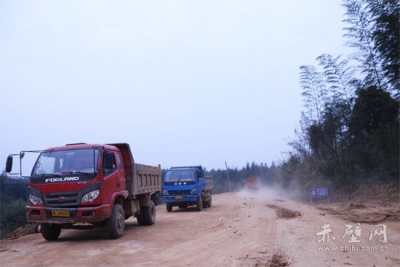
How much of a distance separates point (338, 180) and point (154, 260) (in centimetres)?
2054

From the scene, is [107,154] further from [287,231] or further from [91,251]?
[287,231]

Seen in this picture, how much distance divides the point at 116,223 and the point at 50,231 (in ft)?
6.02

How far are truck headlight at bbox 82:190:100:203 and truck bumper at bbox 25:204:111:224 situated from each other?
0.22m

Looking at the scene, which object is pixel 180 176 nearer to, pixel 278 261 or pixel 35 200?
pixel 35 200

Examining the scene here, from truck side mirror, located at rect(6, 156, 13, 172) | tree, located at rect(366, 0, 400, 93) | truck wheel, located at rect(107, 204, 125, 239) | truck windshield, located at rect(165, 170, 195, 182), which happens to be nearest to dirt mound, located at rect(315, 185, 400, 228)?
tree, located at rect(366, 0, 400, 93)

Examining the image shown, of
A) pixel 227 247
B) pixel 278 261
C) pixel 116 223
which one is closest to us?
pixel 278 261

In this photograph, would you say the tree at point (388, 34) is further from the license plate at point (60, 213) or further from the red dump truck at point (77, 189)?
the license plate at point (60, 213)

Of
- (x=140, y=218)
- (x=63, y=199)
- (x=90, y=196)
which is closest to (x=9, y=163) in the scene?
(x=63, y=199)

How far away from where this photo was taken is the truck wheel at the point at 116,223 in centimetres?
1052

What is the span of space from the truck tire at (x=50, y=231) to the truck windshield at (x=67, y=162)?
1.46 metres

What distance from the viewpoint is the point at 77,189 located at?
9891mm

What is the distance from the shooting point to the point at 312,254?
788 cm

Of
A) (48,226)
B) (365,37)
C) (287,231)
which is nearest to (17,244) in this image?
(48,226)

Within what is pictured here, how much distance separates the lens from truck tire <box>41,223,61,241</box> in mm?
10557
